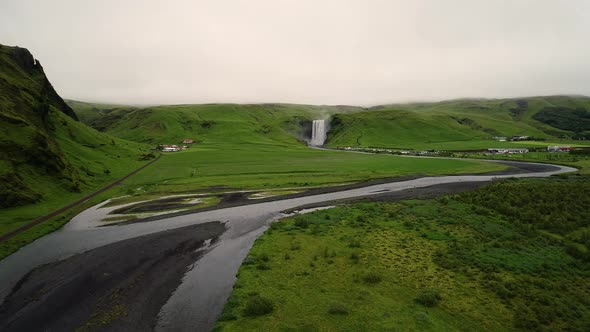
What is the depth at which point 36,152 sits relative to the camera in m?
62.6

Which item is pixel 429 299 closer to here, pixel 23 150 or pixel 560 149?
pixel 23 150

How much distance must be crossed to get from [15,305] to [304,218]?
3225 cm

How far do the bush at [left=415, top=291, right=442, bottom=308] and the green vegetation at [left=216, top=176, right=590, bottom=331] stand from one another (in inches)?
3.7

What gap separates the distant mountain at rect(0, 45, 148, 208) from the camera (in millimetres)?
55406

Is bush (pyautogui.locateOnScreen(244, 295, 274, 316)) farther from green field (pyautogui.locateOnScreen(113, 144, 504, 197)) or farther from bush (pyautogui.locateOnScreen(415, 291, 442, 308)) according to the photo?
green field (pyautogui.locateOnScreen(113, 144, 504, 197))

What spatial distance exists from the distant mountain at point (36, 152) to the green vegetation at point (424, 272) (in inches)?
1906

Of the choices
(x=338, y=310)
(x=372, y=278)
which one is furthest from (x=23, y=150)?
(x=372, y=278)

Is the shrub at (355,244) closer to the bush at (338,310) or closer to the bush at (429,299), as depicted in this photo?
the bush at (429,299)

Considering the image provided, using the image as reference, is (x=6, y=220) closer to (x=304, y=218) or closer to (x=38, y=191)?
(x=38, y=191)

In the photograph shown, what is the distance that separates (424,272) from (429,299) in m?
5.69

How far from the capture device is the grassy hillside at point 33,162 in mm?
51438

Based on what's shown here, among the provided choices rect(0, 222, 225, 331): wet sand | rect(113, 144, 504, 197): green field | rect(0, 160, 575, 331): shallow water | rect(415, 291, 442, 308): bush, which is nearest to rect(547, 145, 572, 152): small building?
rect(113, 144, 504, 197): green field

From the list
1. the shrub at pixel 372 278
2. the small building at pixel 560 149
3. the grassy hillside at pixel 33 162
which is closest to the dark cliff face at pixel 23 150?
the grassy hillside at pixel 33 162

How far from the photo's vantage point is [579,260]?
28828 millimetres
